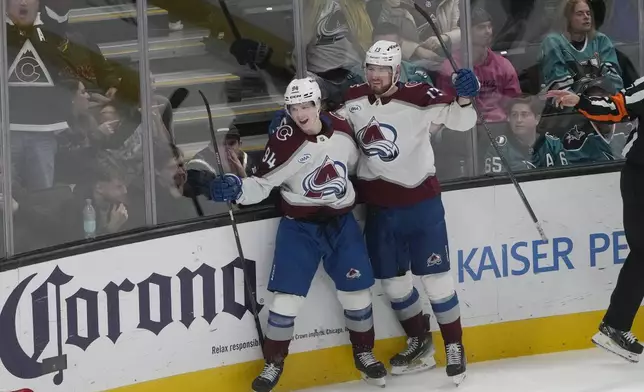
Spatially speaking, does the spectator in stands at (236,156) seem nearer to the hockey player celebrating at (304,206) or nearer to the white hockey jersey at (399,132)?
the hockey player celebrating at (304,206)

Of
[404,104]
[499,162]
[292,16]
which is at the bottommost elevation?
[499,162]

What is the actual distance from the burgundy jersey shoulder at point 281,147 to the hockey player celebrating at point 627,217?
3.42ft

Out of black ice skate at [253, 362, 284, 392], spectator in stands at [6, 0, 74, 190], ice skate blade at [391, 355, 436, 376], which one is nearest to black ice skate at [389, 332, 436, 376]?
ice skate blade at [391, 355, 436, 376]

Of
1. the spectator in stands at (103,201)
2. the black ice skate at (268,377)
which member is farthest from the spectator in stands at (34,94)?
the black ice skate at (268,377)

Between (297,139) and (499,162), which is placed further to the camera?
(499,162)

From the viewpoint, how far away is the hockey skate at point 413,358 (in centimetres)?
490

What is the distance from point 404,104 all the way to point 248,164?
0.62 m

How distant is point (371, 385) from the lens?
482cm

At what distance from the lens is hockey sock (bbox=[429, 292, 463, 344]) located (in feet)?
15.7

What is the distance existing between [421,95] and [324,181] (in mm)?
501

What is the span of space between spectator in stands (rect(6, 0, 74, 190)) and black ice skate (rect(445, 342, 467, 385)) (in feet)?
5.45

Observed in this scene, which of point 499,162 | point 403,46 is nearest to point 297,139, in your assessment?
point 403,46

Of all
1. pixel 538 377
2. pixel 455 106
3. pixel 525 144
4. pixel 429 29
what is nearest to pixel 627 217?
pixel 525 144

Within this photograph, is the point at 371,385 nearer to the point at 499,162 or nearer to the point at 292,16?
the point at 499,162
